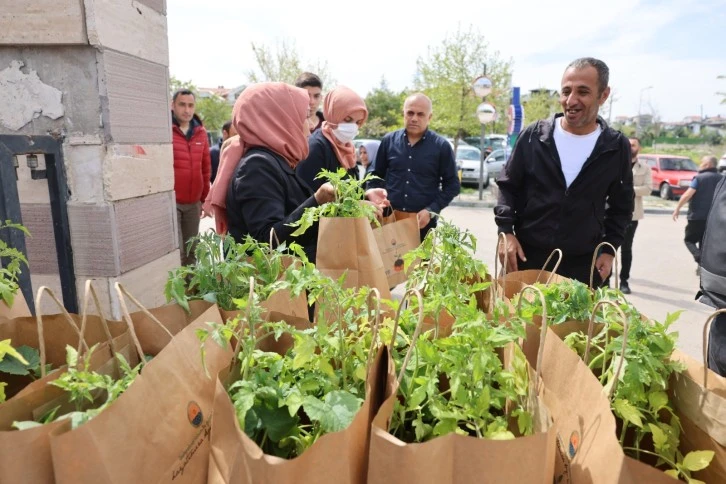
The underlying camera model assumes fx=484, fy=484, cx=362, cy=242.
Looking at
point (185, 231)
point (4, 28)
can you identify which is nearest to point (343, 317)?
Result: point (4, 28)

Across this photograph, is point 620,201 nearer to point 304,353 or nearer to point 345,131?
point 345,131

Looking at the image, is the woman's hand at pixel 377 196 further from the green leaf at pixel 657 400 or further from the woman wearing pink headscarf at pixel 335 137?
the green leaf at pixel 657 400

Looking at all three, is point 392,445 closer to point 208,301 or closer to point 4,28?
point 208,301

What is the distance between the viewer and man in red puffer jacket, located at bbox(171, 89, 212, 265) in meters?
4.90

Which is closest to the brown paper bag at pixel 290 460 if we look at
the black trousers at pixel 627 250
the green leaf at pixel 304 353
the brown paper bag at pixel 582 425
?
the green leaf at pixel 304 353

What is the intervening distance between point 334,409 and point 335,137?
99.0 inches

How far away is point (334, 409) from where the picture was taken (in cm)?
102

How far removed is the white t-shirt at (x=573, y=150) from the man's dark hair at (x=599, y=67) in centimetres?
24

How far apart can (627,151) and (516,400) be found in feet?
6.99

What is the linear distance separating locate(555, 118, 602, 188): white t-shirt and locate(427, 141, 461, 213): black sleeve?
1653mm

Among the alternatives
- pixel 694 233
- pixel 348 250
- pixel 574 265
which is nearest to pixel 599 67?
pixel 574 265

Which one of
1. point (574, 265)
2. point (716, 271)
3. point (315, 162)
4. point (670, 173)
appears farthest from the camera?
point (670, 173)

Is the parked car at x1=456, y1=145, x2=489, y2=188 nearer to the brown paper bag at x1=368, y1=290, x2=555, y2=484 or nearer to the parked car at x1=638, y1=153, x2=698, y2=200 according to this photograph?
the parked car at x1=638, y1=153, x2=698, y2=200

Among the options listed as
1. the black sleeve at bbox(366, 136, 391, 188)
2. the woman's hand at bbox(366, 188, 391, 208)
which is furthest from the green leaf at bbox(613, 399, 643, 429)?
the black sleeve at bbox(366, 136, 391, 188)
